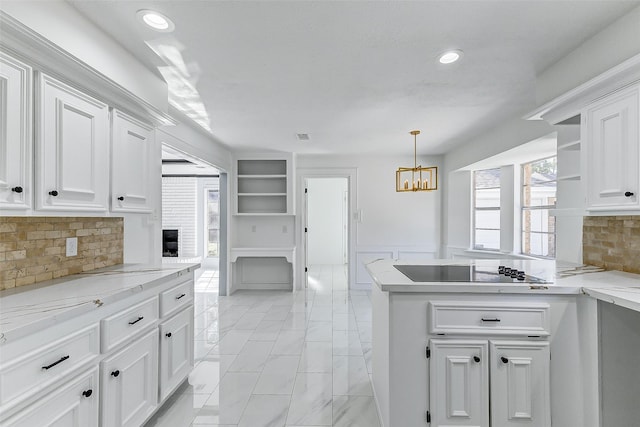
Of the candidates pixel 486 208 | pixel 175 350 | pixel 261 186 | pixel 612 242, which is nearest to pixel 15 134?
pixel 175 350

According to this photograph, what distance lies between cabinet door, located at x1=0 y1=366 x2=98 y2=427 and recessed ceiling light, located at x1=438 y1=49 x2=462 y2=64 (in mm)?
2664

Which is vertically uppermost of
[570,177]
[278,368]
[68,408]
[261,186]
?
[261,186]

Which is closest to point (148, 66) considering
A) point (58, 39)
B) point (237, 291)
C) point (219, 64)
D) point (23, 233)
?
point (219, 64)

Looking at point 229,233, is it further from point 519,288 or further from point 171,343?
point 519,288

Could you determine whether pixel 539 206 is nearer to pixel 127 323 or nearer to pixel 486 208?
pixel 486 208

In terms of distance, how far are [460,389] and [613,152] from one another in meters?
1.55

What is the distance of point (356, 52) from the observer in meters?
2.05

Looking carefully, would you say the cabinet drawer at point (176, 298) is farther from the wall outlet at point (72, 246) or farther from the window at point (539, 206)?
the window at point (539, 206)

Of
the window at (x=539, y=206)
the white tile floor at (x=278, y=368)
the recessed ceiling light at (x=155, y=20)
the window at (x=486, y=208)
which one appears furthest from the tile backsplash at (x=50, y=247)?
the window at (x=486, y=208)

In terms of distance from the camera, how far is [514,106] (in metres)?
3.08

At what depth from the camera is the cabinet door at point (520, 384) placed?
1671 millimetres

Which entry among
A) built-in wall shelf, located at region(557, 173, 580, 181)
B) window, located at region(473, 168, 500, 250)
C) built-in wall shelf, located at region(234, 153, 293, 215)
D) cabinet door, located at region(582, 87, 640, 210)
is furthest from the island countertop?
built-in wall shelf, located at region(234, 153, 293, 215)

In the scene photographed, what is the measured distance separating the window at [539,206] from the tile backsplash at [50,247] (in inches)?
175

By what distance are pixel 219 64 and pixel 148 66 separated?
1.72 ft
